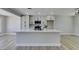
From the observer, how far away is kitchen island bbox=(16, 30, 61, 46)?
6246mm

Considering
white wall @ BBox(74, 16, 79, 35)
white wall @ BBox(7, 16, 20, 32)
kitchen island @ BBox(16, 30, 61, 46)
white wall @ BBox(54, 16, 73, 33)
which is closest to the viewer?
kitchen island @ BBox(16, 30, 61, 46)

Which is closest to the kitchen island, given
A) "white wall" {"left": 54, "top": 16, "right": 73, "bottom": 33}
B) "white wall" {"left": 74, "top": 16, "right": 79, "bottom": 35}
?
"white wall" {"left": 74, "top": 16, "right": 79, "bottom": 35}

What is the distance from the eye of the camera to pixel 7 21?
41.6 feet

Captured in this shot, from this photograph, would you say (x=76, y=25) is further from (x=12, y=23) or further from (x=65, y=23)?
(x=12, y=23)

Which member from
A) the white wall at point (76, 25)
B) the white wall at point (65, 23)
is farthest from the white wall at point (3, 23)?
the white wall at point (76, 25)

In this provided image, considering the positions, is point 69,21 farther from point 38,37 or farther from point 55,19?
point 38,37

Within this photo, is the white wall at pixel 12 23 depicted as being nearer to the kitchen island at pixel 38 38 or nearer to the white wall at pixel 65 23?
the white wall at pixel 65 23

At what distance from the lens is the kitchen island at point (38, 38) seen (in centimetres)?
625

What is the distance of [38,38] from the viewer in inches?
249

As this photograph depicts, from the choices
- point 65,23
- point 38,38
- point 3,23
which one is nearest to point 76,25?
point 65,23

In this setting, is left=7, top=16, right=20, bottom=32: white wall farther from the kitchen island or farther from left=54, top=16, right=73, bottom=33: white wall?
the kitchen island

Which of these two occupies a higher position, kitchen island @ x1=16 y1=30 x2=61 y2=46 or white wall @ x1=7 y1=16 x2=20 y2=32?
white wall @ x1=7 y1=16 x2=20 y2=32
